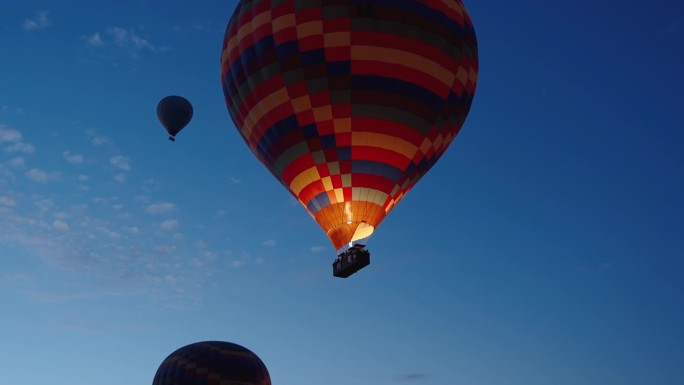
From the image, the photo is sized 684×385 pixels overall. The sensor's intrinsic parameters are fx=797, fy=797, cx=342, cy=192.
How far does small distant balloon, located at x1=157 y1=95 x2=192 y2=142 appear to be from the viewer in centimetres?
3300

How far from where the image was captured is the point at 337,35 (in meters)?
20.7

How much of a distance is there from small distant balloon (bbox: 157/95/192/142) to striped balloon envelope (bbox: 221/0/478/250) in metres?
11.9

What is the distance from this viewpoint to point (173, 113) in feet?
108

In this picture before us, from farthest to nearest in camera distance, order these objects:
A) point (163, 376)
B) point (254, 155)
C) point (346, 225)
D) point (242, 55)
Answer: point (163, 376) < point (254, 155) < point (242, 55) < point (346, 225)

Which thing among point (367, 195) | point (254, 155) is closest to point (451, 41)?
point (367, 195)

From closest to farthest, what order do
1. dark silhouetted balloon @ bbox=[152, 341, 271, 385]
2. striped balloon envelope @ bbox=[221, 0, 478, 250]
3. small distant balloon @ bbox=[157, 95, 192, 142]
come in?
striped balloon envelope @ bbox=[221, 0, 478, 250], small distant balloon @ bbox=[157, 95, 192, 142], dark silhouetted balloon @ bbox=[152, 341, 271, 385]

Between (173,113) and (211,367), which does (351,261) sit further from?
(211,367)

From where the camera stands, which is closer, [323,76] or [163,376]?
[323,76]

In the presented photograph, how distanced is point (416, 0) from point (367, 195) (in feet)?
17.6

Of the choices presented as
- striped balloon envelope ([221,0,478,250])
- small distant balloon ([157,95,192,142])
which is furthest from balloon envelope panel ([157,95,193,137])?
striped balloon envelope ([221,0,478,250])

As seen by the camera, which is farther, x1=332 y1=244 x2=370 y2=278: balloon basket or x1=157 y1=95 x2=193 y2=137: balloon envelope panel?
x1=157 y1=95 x2=193 y2=137: balloon envelope panel

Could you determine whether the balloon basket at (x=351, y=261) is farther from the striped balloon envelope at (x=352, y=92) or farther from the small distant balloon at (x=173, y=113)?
the small distant balloon at (x=173, y=113)

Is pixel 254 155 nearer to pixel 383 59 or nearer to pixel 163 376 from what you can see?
pixel 383 59

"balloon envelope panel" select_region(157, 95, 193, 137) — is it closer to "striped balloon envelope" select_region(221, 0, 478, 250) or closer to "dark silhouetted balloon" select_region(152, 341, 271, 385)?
"dark silhouetted balloon" select_region(152, 341, 271, 385)
